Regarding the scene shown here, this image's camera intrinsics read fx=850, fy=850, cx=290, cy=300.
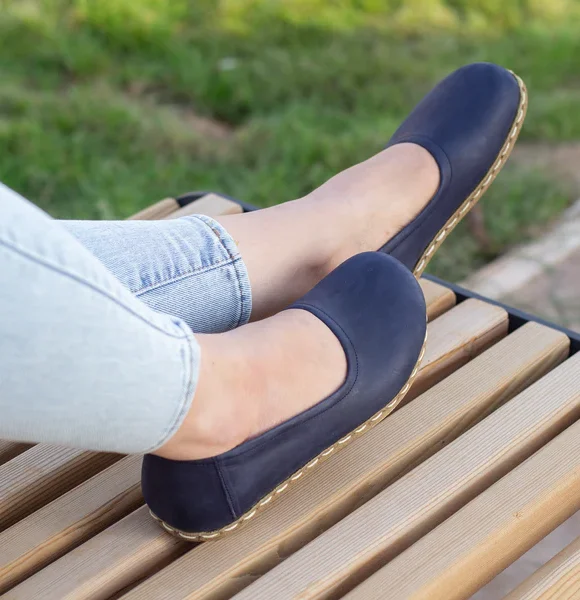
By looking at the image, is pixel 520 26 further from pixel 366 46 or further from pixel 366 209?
pixel 366 209

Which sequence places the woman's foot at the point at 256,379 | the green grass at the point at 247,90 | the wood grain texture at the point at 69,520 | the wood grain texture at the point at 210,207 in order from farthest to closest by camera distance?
the green grass at the point at 247,90 → the wood grain texture at the point at 210,207 → the wood grain texture at the point at 69,520 → the woman's foot at the point at 256,379

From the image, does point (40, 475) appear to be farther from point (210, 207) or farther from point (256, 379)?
point (210, 207)

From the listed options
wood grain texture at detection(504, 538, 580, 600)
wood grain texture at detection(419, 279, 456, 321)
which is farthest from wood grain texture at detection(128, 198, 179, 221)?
wood grain texture at detection(504, 538, 580, 600)

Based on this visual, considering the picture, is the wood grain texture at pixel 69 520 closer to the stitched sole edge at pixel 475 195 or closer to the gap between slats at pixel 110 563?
the gap between slats at pixel 110 563

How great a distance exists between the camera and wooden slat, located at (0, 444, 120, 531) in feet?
3.32

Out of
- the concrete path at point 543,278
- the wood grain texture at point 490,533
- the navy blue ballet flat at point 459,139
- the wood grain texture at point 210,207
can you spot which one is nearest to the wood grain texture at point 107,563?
the wood grain texture at point 490,533

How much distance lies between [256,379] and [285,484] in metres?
0.14

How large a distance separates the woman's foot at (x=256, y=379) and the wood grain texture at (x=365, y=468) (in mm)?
127

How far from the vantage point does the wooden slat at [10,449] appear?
1.10m

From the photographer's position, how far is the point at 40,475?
1.03m

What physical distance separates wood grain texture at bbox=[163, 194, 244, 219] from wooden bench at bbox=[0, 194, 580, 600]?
58cm

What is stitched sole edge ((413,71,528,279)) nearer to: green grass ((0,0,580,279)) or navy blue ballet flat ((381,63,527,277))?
navy blue ballet flat ((381,63,527,277))

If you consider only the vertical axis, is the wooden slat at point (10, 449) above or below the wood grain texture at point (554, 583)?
below

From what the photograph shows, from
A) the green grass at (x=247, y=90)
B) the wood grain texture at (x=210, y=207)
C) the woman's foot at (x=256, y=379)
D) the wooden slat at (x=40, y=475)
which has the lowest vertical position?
the green grass at (x=247, y=90)
